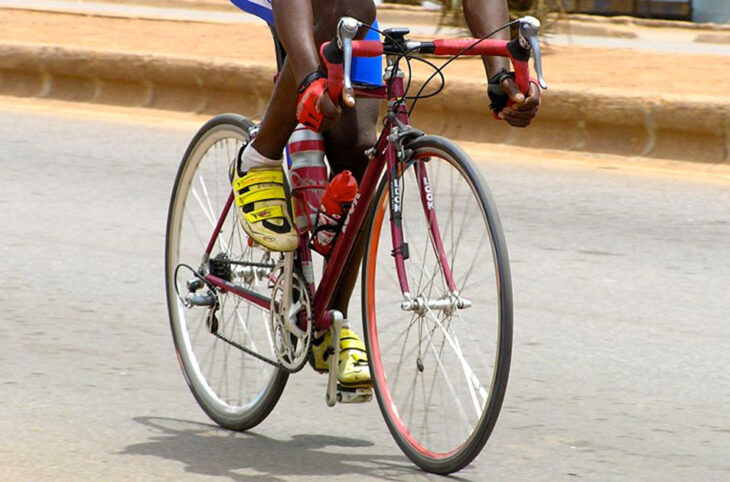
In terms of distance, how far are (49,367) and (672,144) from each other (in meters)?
5.30

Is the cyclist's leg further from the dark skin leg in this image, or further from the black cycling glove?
the black cycling glove

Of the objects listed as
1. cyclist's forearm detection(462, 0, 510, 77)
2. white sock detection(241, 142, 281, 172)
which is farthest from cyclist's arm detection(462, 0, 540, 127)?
white sock detection(241, 142, 281, 172)

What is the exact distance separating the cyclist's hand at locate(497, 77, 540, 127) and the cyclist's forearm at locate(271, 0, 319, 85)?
0.49 metres

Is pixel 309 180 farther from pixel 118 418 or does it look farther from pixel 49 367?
pixel 49 367

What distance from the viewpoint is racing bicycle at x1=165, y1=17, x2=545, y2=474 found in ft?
12.3

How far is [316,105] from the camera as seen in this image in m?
3.75

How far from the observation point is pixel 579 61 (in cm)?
1218

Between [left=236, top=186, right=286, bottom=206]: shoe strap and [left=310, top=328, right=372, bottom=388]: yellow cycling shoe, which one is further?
[left=236, top=186, right=286, bottom=206]: shoe strap

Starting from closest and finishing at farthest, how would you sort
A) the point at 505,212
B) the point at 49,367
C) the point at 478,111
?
1. the point at 49,367
2. the point at 505,212
3. the point at 478,111

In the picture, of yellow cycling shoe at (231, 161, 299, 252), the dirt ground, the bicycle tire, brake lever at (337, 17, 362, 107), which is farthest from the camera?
the dirt ground

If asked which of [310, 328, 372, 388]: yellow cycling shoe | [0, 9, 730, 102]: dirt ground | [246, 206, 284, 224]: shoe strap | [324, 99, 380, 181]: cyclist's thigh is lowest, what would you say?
[310, 328, 372, 388]: yellow cycling shoe

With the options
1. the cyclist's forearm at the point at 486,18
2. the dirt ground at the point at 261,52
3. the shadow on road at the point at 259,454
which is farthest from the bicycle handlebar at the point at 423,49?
the dirt ground at the point at 261,52

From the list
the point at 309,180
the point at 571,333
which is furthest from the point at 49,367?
the point at 571,333

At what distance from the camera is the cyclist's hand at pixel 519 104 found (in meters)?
3.85
